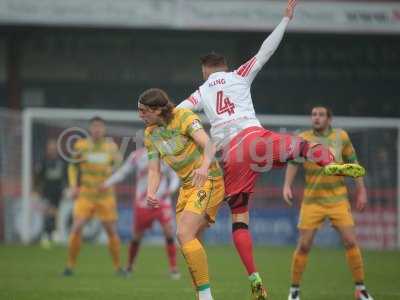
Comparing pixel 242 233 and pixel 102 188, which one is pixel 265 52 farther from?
pixel 102 188

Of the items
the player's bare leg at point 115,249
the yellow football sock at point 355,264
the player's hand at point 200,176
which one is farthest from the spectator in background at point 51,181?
the player's hand at point 200,176

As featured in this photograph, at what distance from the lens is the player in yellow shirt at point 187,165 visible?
376 inches

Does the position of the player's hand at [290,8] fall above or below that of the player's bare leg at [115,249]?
above

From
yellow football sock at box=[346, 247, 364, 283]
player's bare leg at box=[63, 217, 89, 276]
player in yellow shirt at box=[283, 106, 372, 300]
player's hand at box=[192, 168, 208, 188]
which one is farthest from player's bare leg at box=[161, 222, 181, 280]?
player's hand at box=[192, 168, 208, 188]

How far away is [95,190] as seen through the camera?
1648 cm

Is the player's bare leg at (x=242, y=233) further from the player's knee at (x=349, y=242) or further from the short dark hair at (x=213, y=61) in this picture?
the player's knee at (x=349, y=242)

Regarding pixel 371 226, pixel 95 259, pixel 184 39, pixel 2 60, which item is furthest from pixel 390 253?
pixel 2 60

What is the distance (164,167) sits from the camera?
16594 mm

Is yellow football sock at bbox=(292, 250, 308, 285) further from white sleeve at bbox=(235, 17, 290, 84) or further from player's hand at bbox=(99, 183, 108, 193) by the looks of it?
player's hand at bbox=(99, 183, 108, 193)

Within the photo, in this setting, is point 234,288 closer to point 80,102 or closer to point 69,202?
point 69,202

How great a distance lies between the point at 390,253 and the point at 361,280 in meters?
8.93

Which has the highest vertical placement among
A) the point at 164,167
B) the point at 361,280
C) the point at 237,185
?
the point at 164,167

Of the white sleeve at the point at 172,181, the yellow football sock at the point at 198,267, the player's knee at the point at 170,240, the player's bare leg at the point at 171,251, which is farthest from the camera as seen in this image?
the white sleeve at the point at 172,181

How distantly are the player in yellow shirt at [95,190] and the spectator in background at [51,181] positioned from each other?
559cm
